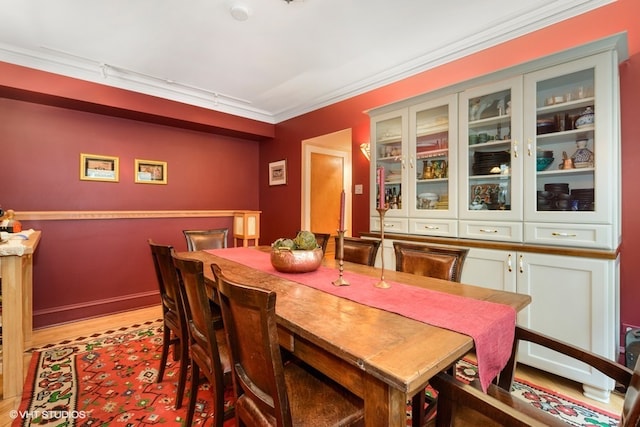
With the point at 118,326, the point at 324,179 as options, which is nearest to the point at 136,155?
the point at 118,326

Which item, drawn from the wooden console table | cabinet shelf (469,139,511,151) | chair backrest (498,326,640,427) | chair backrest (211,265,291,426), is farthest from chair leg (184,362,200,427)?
cabinet shelf (469,139,511,151)

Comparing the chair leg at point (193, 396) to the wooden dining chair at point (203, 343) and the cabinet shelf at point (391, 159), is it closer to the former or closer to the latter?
the wooden dining chair at point (203, 343)

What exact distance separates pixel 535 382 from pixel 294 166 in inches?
132

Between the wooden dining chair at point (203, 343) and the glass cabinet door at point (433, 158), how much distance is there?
194 centimetres

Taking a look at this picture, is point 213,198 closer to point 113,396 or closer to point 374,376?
point 113,396

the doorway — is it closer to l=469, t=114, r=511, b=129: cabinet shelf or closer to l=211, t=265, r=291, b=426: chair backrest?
l=469, t=114, r=511, b=129: cabinet shelf

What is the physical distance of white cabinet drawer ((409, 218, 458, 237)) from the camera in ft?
7.97

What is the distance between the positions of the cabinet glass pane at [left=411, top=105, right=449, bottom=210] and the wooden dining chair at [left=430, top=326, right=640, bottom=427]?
1.60 m

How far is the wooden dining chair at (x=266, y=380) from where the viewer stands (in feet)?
2.88

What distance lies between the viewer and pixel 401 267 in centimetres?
194

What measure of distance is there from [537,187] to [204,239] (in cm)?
275

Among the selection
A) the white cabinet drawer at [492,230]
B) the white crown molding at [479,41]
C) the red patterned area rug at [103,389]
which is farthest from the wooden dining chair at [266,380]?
the white crown molding at [479,41]

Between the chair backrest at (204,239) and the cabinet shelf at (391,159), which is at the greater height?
the cabinet shelf at (391,159)

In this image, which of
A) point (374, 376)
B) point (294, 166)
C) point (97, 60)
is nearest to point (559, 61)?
point (374, 376)
